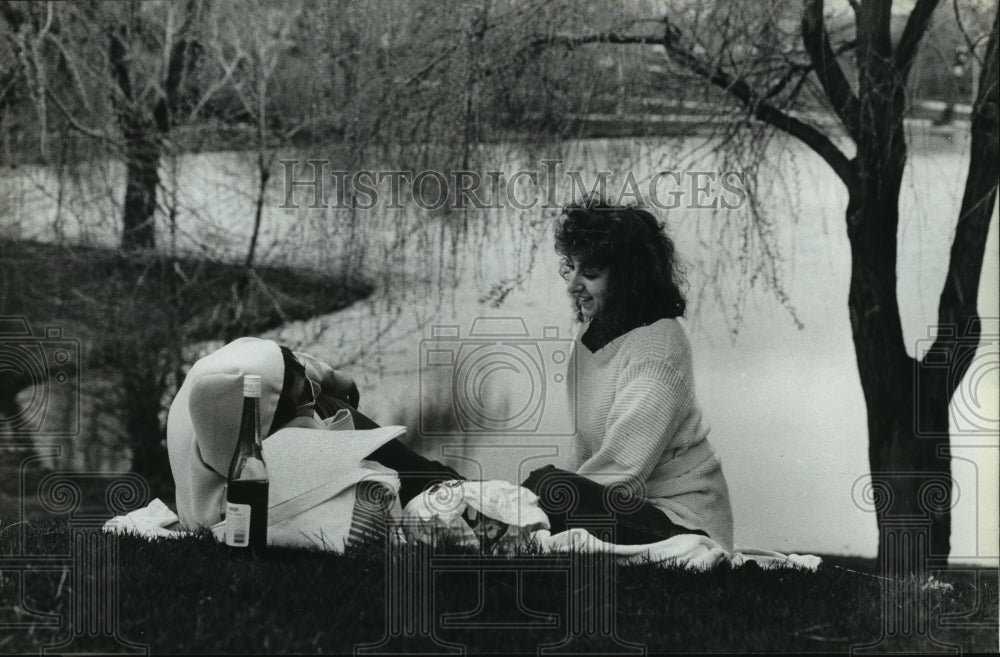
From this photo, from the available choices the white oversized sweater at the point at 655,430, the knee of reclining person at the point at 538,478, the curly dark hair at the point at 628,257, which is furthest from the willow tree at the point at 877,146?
the knee of reclining person at the point at 538,478

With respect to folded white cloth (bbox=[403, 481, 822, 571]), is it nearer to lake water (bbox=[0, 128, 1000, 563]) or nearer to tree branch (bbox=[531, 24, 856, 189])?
lake water (bbox=[0, 128, 1000, 563])

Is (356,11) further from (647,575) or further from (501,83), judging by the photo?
(647,575)

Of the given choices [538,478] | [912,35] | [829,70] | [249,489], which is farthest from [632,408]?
[912,35]

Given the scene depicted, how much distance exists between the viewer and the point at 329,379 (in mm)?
4023

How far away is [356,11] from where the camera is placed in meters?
4.87

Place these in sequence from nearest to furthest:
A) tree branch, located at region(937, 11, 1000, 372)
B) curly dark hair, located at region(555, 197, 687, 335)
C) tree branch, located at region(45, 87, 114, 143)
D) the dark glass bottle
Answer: the dark glass bottle → curly dark hair, located at region(555, 197, 687, 335) → tree branch, located at region(937, 11, 1000, 372) → tree branch, located at region(45, 87, 114, 143)

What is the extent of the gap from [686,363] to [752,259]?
1054 mm

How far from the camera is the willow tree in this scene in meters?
4.55

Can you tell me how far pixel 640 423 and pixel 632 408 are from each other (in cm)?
5

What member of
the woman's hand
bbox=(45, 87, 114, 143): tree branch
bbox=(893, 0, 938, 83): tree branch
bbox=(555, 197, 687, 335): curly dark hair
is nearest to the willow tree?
bbox=(893, 0, 938, 83): tree branch

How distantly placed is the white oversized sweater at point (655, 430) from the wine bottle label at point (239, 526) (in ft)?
3.42

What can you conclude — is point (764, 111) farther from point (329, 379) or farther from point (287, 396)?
point (287, 396)

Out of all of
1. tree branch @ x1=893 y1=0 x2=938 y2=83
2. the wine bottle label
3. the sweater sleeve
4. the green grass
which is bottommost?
the green grass

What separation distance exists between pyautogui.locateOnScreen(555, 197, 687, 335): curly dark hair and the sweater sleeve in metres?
0.20
